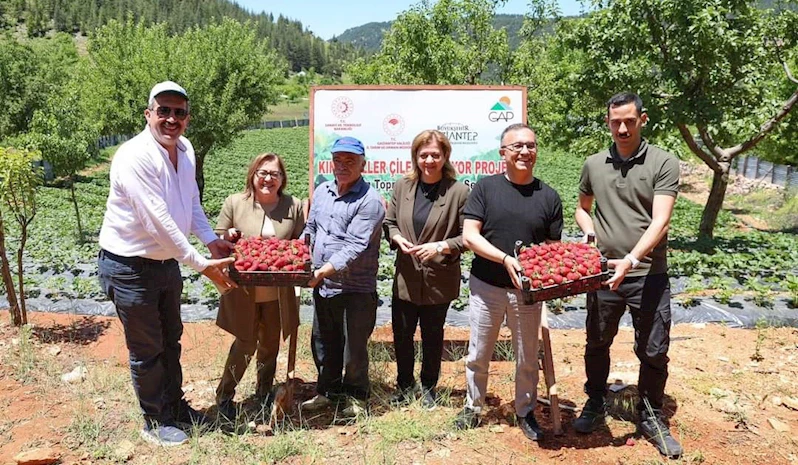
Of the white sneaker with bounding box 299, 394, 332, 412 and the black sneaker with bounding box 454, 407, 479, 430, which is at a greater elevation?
the black sneaker with bounding box 454, 407, 479, 430

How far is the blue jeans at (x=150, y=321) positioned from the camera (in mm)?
3373

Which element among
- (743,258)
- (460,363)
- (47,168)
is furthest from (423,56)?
(47,168)

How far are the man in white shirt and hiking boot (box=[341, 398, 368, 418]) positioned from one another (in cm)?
105

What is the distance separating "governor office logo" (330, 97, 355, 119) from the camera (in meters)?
5.21

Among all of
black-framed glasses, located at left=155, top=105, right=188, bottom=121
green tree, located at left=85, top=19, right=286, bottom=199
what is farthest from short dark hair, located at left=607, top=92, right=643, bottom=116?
green tree, located at left=85, top=19, right=286, bottom=199

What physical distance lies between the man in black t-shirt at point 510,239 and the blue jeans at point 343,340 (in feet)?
2.38

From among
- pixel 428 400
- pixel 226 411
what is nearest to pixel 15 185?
pixel 226 411

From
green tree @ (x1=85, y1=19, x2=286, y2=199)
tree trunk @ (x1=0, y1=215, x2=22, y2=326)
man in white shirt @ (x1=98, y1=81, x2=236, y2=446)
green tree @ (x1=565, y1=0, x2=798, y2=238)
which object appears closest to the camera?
man in white shirt @ (x1=98, y1=81, x2=236, y2=446)

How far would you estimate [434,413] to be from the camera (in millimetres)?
3957

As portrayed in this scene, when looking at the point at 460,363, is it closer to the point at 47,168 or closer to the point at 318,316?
the point at 318,316

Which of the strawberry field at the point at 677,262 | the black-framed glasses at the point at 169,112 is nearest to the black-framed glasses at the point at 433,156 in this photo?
the black-framed glasses at the point at 169,112

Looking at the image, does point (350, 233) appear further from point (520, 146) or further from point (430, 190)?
point (520, 146)

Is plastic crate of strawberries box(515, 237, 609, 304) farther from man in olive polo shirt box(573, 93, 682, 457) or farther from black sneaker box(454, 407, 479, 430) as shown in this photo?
black sneaker box(454, 407, 479, 430)

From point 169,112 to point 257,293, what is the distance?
1.27 meters
